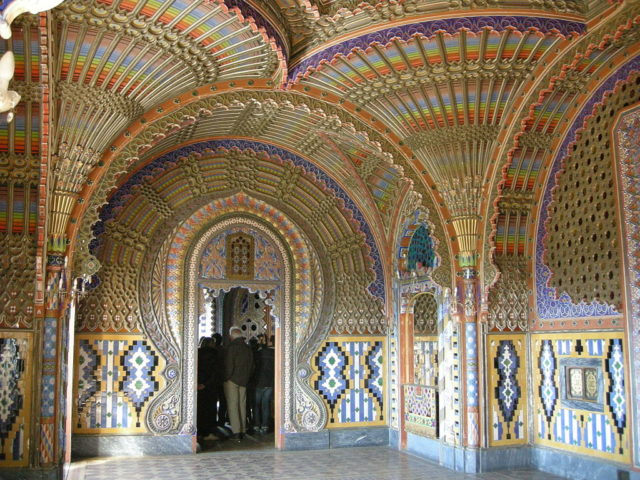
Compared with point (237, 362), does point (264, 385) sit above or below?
below

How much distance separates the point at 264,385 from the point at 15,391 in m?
4.70

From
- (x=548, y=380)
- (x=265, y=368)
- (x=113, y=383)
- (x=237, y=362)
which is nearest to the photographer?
(x=548, y=380)

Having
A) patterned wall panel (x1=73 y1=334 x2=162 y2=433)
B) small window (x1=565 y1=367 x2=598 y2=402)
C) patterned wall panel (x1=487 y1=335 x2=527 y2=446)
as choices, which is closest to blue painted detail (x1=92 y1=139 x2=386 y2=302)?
patterned wall panel (x1=73 y1=334 x2=162 y2=433)

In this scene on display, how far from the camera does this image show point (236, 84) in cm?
721

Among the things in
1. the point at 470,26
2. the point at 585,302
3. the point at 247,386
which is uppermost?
the point at 470,26

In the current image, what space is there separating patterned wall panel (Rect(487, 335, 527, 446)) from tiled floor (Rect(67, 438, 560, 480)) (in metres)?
0.47

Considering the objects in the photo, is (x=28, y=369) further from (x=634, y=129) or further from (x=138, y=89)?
(x=634, y=129)

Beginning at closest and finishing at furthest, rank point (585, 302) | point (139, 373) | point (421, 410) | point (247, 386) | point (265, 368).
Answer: point (585, 302), point (139, 373), point (421, 410), point (265, 368), point (247, 386)

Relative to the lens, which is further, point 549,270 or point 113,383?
point 113,383

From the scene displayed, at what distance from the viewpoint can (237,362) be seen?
32.9 feet

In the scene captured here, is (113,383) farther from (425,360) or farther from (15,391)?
(425,360)

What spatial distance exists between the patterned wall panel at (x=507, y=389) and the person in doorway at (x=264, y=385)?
12.5 feet

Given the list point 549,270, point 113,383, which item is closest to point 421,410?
point 549,270

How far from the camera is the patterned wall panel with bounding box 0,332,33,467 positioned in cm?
648
